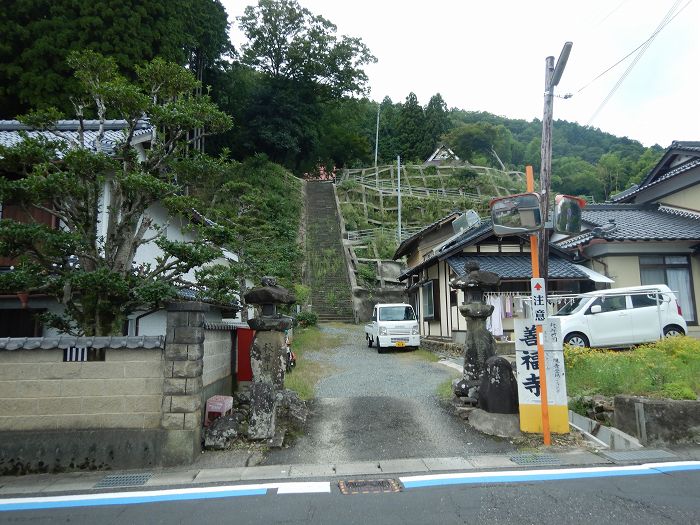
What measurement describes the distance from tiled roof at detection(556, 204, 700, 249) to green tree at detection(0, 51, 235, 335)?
1343 cm

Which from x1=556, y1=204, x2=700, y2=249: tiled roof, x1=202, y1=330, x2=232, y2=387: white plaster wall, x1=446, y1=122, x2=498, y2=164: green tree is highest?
x1=446, y1=122, x2=498, y2=164: green tree

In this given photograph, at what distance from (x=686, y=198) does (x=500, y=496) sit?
55.7ft

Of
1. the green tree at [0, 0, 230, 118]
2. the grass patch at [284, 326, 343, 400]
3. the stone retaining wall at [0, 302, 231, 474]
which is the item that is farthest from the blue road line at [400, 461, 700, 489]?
the green tree at [0, 0, 230, 118]

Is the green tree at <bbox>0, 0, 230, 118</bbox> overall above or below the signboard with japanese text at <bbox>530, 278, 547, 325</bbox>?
above

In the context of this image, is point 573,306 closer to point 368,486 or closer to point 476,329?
point 476,329

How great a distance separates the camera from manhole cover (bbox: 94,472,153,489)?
5.24 metres

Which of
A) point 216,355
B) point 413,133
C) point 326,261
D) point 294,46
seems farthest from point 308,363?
point 413,133

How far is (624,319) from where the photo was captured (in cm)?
1176

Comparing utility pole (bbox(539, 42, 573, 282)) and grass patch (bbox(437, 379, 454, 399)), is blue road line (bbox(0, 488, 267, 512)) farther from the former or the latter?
utility pole (bbox(539, 42, 573, 282))

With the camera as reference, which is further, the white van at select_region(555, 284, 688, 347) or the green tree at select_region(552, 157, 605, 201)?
the green tree at select_region(552, 157, 605, 201)

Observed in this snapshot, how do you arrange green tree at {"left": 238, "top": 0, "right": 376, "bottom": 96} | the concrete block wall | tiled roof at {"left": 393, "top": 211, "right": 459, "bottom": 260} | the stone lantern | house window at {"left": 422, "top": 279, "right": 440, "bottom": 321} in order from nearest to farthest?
the concrete block wall → the stone lantern → house window at {"left": 422, "top": 279, "right": 440, "bottom": 321} → tiled roof at {"left": 393, "top": 211, "right": 459, "bottom": 260} → green tree at {"left": 238, "top": 0, "right": 376, "bottom": 96}

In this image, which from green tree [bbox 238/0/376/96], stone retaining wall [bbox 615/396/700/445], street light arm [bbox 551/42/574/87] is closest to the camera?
stone retaining wall [bbox 615/396/700/445]

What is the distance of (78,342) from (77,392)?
0.66m

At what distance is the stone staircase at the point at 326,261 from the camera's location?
84.8 ft
